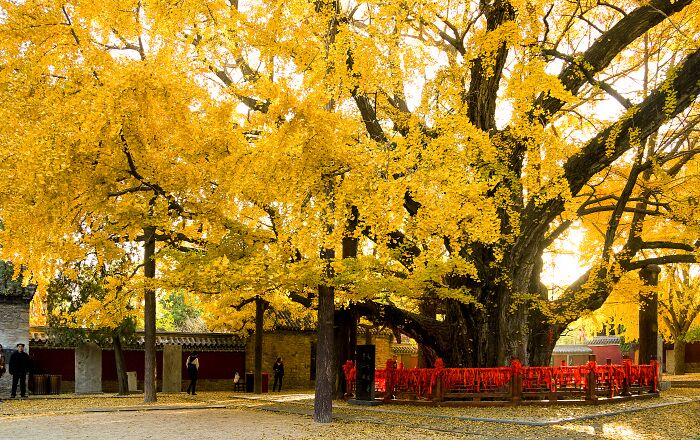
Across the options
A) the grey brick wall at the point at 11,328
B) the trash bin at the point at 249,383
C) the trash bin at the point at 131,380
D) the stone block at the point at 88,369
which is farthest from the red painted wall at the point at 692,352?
the grey brick wall at the point at 11,328

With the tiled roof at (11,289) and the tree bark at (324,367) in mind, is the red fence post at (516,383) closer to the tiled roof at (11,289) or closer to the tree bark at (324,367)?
the tree bark at (324,367)

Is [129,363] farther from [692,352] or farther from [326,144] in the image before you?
[692,352]

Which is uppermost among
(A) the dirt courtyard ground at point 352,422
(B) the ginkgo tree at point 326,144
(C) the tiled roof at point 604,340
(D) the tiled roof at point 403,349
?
(B) the ginkgo tree at point 326,144

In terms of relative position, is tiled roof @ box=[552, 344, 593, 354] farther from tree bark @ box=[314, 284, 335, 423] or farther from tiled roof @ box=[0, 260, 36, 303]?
tree bark @ box=[314, 284, 335, 423]

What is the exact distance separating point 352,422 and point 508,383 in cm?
472

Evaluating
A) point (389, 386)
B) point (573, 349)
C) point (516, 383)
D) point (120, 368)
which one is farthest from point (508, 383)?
point (573, 349)

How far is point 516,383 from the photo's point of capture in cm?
1802

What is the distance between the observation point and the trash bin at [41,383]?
1008 inches

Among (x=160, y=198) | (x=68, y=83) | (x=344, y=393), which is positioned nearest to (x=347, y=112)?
(x=160, y=198)

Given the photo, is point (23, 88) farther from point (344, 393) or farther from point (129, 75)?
point (344, 393)

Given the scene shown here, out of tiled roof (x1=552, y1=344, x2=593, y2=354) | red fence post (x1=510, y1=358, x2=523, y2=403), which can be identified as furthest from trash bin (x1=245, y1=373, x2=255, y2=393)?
tiled roof (x1=552, y1=344, x2=593, y2=354)

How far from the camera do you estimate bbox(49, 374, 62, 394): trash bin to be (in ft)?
86.1

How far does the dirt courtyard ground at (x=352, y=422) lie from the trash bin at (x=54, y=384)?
650 centimetres

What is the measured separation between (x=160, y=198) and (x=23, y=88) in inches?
129
